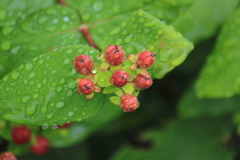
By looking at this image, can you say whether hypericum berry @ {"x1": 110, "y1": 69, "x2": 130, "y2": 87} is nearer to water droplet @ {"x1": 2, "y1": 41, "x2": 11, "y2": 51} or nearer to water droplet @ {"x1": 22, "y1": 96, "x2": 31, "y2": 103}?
water droplet @ {"x1": 22, "y1": 96, "x2": 31, "y2": 103}

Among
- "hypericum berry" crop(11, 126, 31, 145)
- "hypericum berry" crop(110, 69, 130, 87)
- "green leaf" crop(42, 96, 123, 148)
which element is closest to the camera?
"hypericum berry" crop(110, 69, 130, 87)

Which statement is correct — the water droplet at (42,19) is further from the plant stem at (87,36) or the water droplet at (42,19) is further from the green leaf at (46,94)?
the green leaf at (46,94)

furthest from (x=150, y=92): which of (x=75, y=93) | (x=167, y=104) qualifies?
(x=75, y=93)

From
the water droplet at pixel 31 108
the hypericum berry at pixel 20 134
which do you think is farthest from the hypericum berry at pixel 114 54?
the hypericum berry at pixel 20 134

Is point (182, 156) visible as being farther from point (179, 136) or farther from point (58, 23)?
point (58, 23)

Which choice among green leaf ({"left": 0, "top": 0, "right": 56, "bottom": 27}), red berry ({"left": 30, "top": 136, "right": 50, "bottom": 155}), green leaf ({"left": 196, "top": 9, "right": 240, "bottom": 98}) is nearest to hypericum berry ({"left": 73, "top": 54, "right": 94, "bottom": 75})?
green leaf ({"left": 0, "top": 0, "right": 56, "bottom": 27})

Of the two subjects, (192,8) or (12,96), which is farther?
(192,8)
